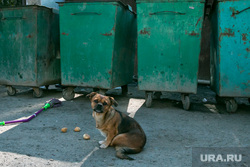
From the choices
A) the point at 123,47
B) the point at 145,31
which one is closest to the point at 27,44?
the point at 123,47

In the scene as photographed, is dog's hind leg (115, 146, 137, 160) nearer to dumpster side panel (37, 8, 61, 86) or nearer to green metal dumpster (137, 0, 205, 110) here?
green metal dumpster (137, 0, 205, 110)

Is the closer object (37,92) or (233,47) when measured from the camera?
(233,47)

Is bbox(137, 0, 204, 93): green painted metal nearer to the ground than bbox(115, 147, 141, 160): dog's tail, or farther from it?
farther from it

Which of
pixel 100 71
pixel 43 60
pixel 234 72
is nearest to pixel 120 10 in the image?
pixel 100 71

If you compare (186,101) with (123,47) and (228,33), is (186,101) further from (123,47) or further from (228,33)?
(123,47)

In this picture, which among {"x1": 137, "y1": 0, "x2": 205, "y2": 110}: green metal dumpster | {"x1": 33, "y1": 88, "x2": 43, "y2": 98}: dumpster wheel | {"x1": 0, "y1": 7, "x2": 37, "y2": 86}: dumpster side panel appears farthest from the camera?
{"x1": 33, "y1": 88, "x2": 43, "y2": 98}: dumpster wheel

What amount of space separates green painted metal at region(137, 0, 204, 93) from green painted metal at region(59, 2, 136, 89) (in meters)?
0.40

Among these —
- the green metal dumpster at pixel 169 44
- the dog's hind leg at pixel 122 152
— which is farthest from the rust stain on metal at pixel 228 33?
the dog's hind leg at pixel 122 152

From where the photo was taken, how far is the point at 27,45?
13.9 feet

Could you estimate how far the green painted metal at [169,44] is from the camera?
356cm

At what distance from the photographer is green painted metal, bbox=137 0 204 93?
11.7 feet

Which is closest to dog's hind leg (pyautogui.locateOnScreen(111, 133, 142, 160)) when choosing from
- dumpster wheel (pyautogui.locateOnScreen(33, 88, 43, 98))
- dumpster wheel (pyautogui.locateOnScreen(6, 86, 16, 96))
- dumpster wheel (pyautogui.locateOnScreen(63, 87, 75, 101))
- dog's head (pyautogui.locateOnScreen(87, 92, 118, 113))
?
dog's head (pyautogui.locateOnScreen(87, 92, 118, 113))

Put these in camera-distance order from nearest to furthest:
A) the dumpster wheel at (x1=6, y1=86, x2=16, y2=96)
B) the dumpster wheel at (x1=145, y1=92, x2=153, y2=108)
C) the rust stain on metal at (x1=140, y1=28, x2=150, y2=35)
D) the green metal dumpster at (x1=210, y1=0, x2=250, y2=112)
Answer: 1. the green metal dumpster at (x1=210, y1=0, x2=250, y2=112)
2. the rust stain on metal at (x1=140, y1=28, x2=150, y2=35)
3. the dumpster wheel at (x1=145, y1=92, x2=153, y2=108)
4. the dumpster wheel at (x1=6, y1=86, x2=16, y2=96)

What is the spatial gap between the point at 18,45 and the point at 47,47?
455 mm
